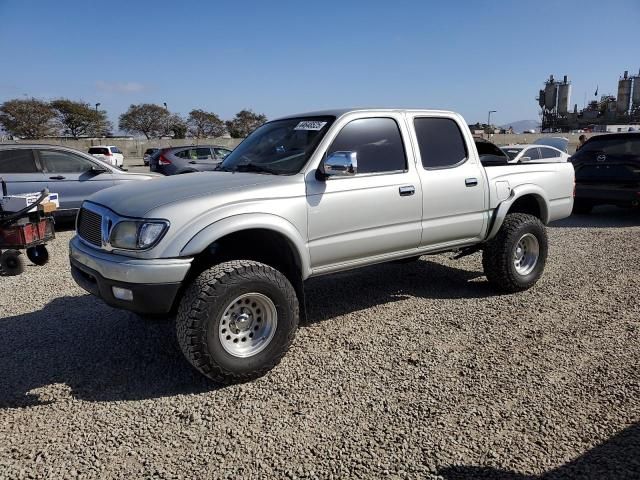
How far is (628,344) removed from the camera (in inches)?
163

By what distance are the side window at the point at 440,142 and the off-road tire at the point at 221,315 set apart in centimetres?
192

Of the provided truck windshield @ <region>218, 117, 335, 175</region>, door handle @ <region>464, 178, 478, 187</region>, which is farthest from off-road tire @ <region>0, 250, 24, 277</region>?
door handle @ <region>464, 178, 478, 187</region>

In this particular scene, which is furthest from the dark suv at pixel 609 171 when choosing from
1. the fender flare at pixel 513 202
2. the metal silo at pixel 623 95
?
the metal silo at pixel 623 95

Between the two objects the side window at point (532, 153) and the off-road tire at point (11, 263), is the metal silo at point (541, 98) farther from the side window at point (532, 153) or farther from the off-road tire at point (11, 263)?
the off-road tire at point (11, 263)

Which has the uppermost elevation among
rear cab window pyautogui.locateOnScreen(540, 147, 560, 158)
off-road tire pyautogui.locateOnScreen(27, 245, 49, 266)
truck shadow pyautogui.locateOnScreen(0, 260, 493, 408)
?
rear cab window pyautogui.locateOnScreen(540, 147, 560, 158)

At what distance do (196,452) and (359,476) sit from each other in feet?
2.97

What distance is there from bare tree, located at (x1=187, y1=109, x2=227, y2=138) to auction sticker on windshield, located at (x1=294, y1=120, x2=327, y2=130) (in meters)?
64.7

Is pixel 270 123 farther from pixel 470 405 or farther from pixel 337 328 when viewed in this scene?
pixel 470 405

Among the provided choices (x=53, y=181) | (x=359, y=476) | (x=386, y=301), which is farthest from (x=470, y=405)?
(x=53, y=181)

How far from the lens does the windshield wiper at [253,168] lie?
13.5 ft

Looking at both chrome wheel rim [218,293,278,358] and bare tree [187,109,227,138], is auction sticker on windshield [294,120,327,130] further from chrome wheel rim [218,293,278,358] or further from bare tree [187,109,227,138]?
bare tree [187,109,227,138]

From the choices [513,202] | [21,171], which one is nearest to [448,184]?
[513,202]

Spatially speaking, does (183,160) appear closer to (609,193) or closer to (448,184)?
(609,193)

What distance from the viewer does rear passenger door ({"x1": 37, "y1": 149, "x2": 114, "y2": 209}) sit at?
873 cm
